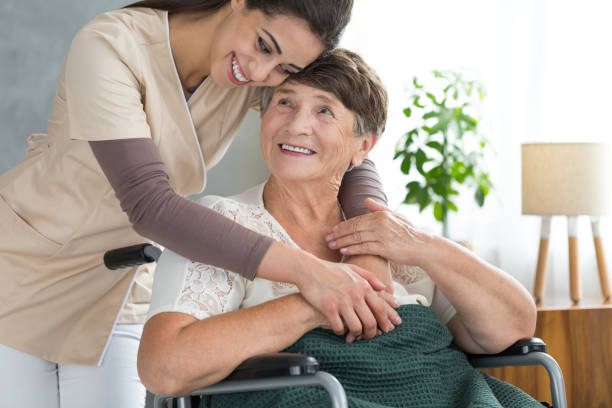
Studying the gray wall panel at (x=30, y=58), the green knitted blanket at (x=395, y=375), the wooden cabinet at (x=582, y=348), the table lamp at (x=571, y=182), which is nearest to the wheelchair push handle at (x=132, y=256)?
the green knitted blanket at (x=395, y=375)

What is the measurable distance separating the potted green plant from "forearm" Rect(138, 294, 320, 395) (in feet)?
6.63

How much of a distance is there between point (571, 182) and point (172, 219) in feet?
6.80

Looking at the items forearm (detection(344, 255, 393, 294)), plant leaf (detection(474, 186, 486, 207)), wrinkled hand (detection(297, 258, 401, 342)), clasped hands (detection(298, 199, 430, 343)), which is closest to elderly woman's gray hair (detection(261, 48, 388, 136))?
clasped hands (detection(298, 199, 430, 343))

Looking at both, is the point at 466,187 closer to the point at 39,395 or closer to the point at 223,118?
the point at 223,118

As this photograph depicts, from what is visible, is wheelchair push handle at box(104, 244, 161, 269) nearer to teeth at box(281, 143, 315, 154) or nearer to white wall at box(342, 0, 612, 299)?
teeth at box(281, 143, 315, 154)

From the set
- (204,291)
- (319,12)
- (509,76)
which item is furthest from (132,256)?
(509,76)

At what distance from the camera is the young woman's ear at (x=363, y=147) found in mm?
1638

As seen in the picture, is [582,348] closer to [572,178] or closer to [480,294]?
[572,178]

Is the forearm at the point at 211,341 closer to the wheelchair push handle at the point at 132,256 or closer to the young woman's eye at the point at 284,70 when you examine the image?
the wheelchair push handle at the point at 132,256

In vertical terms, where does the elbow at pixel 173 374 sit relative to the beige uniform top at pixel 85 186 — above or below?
below

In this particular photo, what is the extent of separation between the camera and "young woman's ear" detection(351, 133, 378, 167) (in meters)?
1.64

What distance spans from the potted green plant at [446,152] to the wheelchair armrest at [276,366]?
2.16m

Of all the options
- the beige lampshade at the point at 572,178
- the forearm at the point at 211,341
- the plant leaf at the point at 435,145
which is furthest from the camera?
the plant leaf at the point at 435,145

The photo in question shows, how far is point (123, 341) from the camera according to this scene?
1637mm
